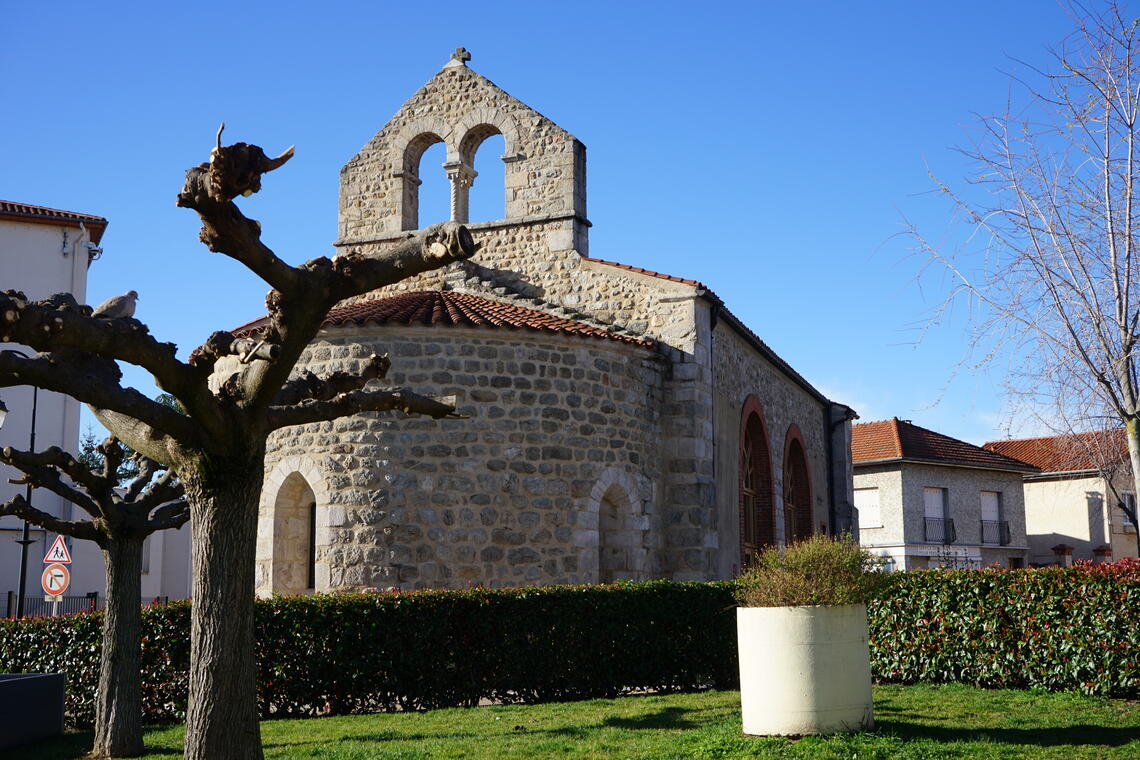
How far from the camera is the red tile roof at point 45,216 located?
28.3 m

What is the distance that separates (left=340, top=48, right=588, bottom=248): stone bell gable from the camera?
54.2 feet

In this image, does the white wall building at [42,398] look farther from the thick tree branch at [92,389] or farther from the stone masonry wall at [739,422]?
the thick tree branch at [92,389]

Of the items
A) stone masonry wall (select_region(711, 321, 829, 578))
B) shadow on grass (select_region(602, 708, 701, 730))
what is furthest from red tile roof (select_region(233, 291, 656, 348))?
shadow on grass (select_region(602, 708, 701, 730))

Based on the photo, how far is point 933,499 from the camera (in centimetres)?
3638

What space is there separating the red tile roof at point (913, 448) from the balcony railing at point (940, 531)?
2137mm

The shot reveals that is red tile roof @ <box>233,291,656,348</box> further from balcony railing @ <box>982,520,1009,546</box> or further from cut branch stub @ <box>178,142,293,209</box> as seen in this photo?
balcony railing @ <box>982,520,1009,546</box>

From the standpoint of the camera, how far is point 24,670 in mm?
10852

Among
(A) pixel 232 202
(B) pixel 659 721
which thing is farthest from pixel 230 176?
(B) pixel 659 721

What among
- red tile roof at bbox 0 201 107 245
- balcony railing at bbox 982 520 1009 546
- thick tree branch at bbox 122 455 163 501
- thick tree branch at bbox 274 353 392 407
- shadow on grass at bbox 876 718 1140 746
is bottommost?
shadow on grass at bbox 876 718 1140 746

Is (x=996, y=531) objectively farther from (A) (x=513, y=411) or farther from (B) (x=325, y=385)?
(B) (x=325, y=385)

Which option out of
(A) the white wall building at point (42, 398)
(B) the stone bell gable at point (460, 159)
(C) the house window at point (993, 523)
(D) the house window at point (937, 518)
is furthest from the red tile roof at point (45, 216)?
(C) the house window at point (993, 523)

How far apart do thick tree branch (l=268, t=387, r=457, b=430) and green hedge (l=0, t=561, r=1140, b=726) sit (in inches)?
185

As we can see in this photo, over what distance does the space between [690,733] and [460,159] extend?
1133 centimetres

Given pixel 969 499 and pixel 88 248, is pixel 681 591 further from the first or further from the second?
pixel 969 499
